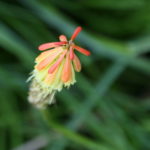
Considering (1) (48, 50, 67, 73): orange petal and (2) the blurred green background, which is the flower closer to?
(1) (48, 50, 67, 73): orange petal

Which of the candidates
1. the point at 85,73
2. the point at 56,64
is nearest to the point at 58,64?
the point at 56,64

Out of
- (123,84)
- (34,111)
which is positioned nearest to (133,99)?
(123,84)

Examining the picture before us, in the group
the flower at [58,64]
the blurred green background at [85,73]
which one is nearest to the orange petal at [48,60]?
the flower at [58,64]

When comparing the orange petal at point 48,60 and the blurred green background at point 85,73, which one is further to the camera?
the blurred green background at point 85,73

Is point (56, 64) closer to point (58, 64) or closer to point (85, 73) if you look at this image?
point (58, 64)

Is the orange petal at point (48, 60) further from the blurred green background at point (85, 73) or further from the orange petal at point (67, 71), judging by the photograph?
the blurred green background at point (85, 73)

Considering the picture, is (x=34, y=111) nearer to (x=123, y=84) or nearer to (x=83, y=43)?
(x=83, y=43)

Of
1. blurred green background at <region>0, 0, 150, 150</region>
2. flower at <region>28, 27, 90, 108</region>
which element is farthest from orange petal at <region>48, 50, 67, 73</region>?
blurred green background at <region>0, 0, 150, 150</region>
